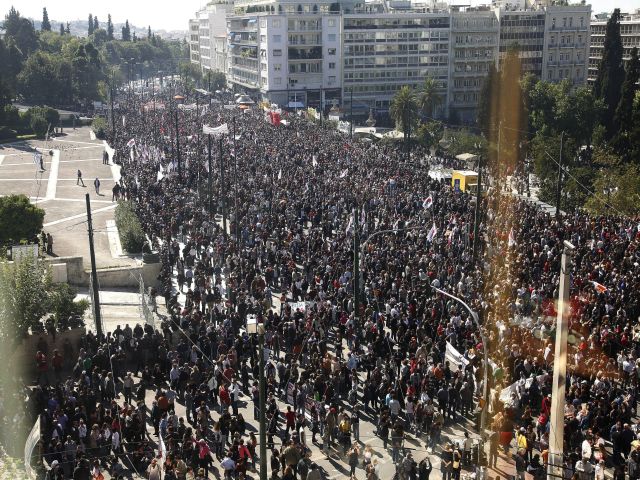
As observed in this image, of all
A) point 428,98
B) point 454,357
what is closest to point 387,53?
point 428,98

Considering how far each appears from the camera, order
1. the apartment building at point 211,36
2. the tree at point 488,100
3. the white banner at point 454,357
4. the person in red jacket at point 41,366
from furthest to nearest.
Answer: the apartment building at point 211,36 → the tree at point 488,100 → the person in red jacket at point 41,366 → the white banner at point 454,357

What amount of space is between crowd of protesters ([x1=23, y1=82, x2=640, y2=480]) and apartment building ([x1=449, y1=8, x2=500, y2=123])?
59926 mm

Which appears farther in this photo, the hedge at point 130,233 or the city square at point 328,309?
the hedge at point 130,233

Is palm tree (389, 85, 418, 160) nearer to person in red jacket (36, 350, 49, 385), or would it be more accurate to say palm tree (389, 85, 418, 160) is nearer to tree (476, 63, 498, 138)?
tree (476, 63, 498, 138)

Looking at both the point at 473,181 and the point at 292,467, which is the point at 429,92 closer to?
the point at 473,181

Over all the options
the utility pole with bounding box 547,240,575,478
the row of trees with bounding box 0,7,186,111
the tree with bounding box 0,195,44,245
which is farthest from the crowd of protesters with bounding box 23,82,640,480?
the row of trees with bounding box 0,7,186,111

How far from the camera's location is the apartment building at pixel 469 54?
92.8m

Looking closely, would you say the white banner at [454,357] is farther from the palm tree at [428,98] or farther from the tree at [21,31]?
the tree at [21,31]

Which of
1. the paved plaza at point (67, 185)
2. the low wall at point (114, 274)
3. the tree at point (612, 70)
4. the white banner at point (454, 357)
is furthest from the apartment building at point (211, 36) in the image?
the white banner at point (454, 357)

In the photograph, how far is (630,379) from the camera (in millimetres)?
19016

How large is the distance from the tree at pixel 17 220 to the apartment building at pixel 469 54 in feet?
220

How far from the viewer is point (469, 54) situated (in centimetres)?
9388

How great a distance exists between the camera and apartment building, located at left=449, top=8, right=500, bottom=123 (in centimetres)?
9281

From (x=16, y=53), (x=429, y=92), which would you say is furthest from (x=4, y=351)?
(x=16, y=53)
